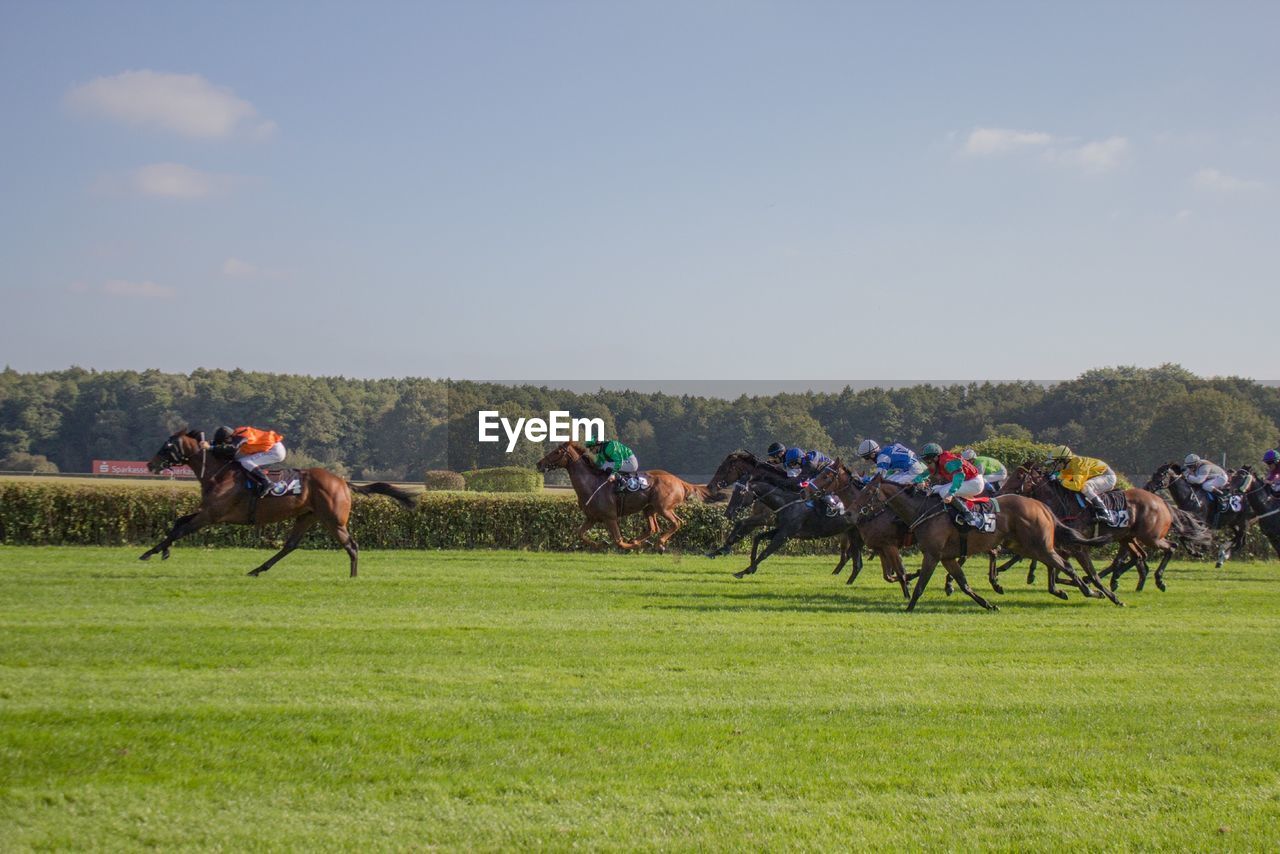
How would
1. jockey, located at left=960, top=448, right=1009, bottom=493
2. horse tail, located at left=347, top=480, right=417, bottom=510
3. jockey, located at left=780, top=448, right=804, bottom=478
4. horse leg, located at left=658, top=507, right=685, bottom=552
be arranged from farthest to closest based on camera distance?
horse leg, located at left=658, top=507, right=685, bottom=552 → jockey, located at left=780, top=448, right=804, bottom=478 → jockey, located at left=960, top=448, right=1009, bottom=493 → horse tail, located at left=347, top=480, right=417, bottom=510

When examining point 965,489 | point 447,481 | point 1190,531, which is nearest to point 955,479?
point 965,489

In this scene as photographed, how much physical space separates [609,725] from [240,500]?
8.37m

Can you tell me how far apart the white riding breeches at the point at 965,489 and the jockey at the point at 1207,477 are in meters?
7.50

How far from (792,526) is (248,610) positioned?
7643 mm

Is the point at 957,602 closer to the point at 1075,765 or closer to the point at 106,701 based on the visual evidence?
the point at 1075,765

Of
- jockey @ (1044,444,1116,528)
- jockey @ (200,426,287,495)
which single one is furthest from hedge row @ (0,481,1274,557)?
jockey @ (1044,444,1116,528)

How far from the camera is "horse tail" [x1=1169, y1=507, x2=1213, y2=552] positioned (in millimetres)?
15562

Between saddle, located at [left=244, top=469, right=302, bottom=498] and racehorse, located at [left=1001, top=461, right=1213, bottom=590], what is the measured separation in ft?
31.9

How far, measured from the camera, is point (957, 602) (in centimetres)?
1336

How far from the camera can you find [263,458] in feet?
45.7

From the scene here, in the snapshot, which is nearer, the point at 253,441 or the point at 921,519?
the point at 921,519

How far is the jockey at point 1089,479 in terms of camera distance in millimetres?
14977

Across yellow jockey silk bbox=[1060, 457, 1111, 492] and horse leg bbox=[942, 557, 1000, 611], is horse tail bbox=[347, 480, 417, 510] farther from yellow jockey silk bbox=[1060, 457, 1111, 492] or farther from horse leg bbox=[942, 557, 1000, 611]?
yellow jockey silk bbox=[1060, 457, 1111, 492]

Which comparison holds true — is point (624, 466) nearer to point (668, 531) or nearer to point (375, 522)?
point (668, 531)
